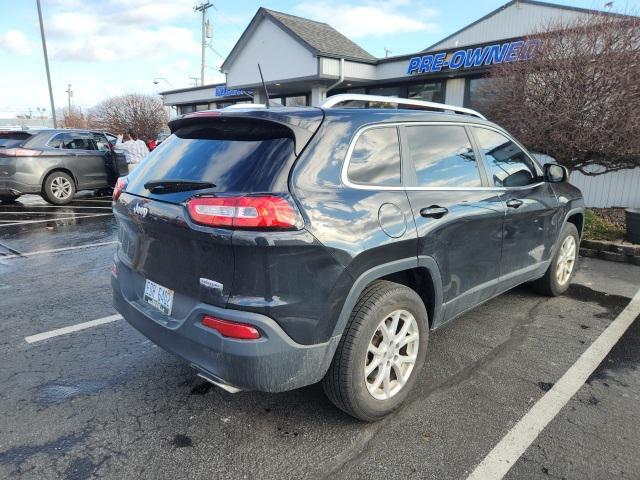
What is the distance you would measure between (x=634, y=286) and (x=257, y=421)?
190 inches

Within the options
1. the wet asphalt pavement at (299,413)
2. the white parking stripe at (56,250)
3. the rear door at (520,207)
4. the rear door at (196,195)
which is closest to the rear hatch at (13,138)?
the white parking stripe at (56,250)

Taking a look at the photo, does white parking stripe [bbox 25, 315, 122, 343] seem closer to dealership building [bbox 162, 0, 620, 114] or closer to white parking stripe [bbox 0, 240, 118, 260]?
white parking stripe [bbox 0, 240, 118, 260]

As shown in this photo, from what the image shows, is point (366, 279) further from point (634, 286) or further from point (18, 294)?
point (634, 286)

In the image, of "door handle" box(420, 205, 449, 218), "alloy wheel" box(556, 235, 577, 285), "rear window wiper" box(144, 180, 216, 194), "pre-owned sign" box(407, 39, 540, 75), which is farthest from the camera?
"pre-owned sign" box(407, 39, 540, 75)

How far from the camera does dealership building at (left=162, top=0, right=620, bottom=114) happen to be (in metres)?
13.0

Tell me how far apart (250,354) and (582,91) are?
20.9 feet

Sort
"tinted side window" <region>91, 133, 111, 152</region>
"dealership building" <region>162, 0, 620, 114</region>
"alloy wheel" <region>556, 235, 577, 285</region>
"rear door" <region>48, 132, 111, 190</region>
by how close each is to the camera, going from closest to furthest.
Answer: "alloy wheel" <region>556, 235, 577, 285</region> → "rear door" <region>48, 132, 111, 190</region> → "tinted side window" <region>91, 133, 111, 152</region> → "dealership building" <region>162, 0, 620, 114</region>

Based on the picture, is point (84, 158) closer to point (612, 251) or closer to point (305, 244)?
point (305, 244)

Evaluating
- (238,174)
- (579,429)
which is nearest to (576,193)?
(579,429)

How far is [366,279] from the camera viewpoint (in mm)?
2471

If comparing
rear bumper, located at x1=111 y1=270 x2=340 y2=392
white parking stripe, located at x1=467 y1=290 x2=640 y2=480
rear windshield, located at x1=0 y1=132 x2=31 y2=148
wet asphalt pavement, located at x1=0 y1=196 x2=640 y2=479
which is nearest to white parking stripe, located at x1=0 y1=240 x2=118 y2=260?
wet asphalt pavement, located at x1=0 y1=196 x2=640 y2=479

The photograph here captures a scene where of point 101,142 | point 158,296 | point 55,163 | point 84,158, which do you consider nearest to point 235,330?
point 158,296

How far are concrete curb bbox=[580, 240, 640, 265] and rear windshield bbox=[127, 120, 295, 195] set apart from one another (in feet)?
19.7

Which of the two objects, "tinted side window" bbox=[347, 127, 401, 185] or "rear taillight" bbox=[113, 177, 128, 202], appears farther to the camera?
"rear taillight" bbox=[113, 177, 128, 202]
